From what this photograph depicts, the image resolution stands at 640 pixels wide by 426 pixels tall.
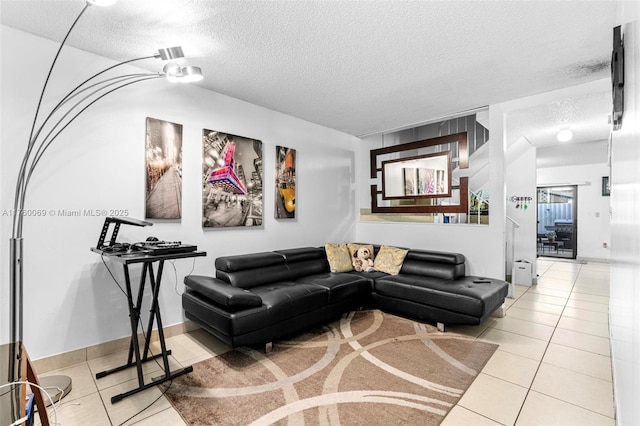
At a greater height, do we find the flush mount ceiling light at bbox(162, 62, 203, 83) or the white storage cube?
the flush mount ceiling light at bbox(162, 62, 203, 83)

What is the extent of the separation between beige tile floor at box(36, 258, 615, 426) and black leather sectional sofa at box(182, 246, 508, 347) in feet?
1.01

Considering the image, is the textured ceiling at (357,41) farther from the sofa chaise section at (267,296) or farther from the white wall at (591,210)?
the white wall at (591,210)

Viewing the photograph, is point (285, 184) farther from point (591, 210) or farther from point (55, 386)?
point (591, 210)

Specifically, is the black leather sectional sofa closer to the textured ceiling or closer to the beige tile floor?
the beige tile floor

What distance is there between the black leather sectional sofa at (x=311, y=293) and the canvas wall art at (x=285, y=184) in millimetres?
641

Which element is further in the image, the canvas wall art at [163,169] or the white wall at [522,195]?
the white wall at [522,195]

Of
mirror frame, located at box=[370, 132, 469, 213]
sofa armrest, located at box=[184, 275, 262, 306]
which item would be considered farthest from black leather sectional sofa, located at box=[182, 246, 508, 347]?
mirror frame, located at box=[370, 132, 469, 213]

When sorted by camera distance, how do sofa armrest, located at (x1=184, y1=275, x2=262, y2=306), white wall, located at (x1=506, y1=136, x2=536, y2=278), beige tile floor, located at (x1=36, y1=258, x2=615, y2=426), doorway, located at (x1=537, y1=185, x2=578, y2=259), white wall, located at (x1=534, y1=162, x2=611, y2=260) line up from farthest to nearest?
doorway, located at (x1=537, y1=185, x2=578, y2=259)
white wall, located at (x1=534, y1=162, x2=611, y2=260)
white wall, located at (x1=506, y1=136, x2=536, y2=278)
sofa armrest, located at (x1=184, y1=275, x2=262, y2=306)
beige tile floor, located at (x1=36, y1=258, x2=615, y2=426)

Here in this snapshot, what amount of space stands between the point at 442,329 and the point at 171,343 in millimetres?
2956

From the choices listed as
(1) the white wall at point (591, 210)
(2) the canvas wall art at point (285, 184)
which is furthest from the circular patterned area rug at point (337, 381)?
(1) the white wall at point (591, 210)

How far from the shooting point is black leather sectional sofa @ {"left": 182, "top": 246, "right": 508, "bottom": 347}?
8.89 ft

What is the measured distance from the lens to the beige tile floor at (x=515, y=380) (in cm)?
194

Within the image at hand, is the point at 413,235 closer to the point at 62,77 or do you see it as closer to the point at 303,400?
the point at 303,400

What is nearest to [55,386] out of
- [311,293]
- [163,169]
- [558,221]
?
[163,169]
